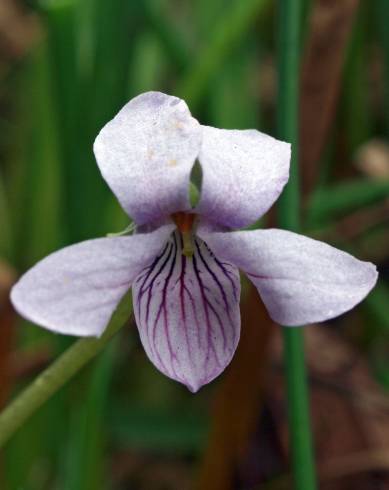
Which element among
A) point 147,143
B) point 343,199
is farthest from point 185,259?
point 343,199

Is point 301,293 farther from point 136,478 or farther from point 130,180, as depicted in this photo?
point 136,478

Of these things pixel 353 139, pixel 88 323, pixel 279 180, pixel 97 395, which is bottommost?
pixel 97 395

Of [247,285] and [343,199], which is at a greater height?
[343,199]

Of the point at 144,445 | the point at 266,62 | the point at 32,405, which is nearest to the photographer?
the point at 32,405

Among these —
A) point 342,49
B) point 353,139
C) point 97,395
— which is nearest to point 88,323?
point 97,395

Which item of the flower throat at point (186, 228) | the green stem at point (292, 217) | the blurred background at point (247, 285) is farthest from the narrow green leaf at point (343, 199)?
the flower throat at point (186, 228)

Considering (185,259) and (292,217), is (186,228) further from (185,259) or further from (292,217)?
(292,217)
